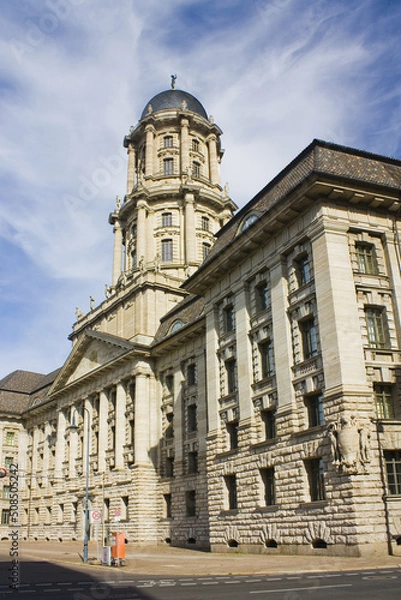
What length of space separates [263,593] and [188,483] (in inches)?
1261

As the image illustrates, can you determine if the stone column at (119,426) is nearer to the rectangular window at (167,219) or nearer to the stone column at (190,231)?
the stone column at (190,231)

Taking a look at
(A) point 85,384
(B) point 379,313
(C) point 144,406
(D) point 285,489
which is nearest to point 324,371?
(B) point 379,313

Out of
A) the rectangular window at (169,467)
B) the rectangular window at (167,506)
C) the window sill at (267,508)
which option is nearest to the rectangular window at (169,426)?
the rectangular window at (169,467)

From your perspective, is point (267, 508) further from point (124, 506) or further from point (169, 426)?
point (124, 506)

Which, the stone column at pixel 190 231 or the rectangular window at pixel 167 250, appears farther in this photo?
the rectangular window at pixel 167 250

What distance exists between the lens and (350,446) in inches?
939

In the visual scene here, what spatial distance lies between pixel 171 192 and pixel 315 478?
4663cm

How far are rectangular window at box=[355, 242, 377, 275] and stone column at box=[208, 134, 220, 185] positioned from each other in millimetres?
44894

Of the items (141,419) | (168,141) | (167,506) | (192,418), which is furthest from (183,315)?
(168,141)

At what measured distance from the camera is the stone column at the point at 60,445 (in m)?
64.4

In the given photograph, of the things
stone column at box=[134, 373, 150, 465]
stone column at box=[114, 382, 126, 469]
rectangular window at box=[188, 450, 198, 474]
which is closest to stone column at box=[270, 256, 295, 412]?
rectangular window at box=[188, 450, 198, 474]

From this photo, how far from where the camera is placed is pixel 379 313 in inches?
1115

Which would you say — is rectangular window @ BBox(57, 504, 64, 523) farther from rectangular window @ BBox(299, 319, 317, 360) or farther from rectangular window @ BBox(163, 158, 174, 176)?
rectangular window @ BBox(299, 319, 317, 360)

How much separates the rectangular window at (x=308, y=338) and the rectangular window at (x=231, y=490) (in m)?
9.48
